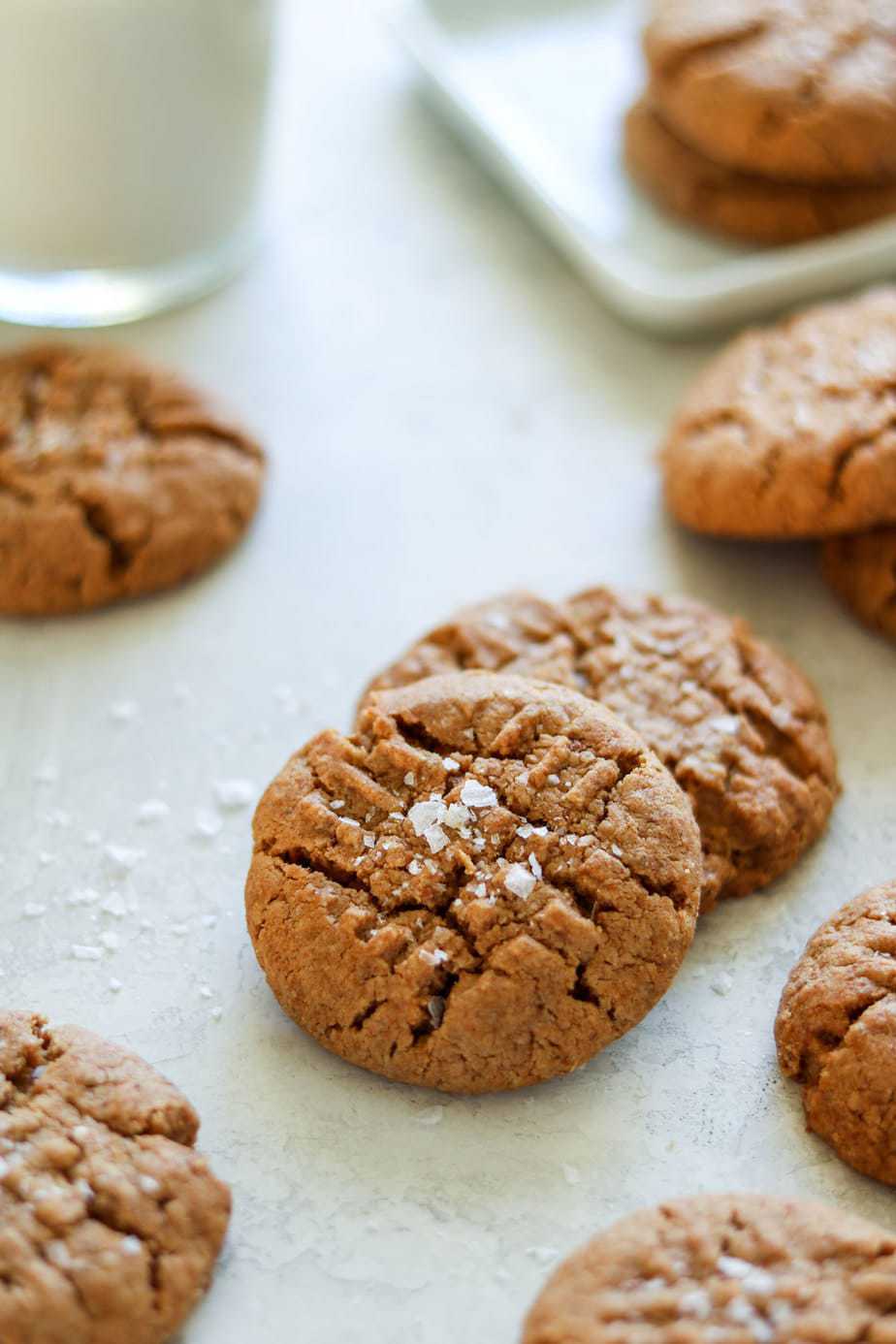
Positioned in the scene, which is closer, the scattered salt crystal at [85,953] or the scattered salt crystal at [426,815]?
the scattered salt crystal at [426,815]

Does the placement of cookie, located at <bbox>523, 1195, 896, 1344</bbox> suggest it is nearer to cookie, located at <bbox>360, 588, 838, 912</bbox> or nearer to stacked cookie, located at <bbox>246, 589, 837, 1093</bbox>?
stacked cookie, located at <bbox>246, 589, 837, 1093</bbox>

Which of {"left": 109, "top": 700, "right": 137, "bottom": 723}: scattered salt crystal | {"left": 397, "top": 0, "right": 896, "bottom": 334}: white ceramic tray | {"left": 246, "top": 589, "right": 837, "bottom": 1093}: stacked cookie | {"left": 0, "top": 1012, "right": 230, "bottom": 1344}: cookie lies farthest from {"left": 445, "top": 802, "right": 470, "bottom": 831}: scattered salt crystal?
{"left": 397, "top": 0, "right": 896, "bottom": 334}: white ceramic tray

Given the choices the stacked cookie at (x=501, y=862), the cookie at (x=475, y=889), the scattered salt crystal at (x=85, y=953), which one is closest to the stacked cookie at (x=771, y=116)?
the stacked cookie at (x=501, y=862)

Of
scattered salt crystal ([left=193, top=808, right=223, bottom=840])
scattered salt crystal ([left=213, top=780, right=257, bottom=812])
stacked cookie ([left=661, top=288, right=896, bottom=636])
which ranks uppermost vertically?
stacked cookie ([left=661, top=288, right=896, bottom=636])

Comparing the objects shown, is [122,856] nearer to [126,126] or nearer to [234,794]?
[234,794]

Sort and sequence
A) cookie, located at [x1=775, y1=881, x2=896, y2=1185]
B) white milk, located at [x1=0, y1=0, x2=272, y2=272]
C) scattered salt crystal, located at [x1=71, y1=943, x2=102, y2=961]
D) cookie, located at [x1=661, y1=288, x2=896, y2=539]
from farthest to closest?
white milk, located at [x1=0, y1=0, x2=272, y2=272], cookie, located at [x1=661, y1=288, x2=896, y2=539], scattered salt crystal, located at [x1=71, y1=943, x2=102, y2=961], cookie, located at [x1=775, y1=881, x2=896, y2=1185]

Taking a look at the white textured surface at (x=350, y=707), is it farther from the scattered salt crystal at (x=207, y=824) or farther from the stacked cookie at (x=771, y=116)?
the stacked cookie at (x=771, y=116)

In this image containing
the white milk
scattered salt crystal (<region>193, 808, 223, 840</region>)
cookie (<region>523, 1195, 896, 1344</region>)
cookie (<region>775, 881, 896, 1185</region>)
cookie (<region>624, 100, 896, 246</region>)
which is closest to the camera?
cookie (<region>523, 1195, 896, 1344</region>)
